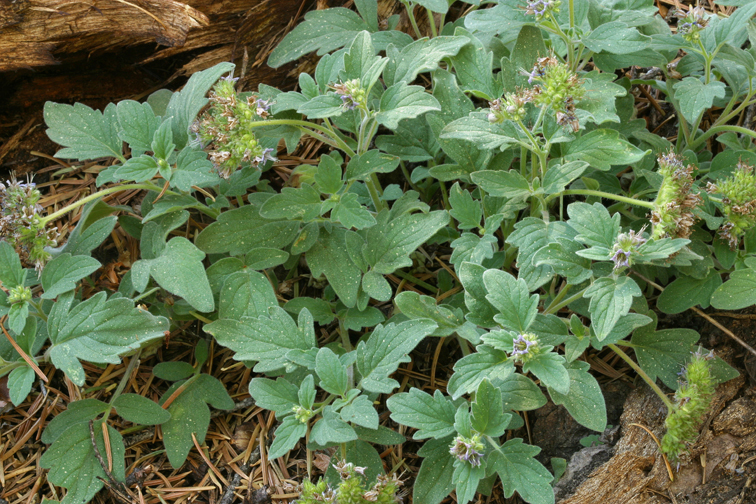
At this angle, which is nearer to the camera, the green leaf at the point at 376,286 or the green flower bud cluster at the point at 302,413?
the green flower bud cluster at the point at 302,413

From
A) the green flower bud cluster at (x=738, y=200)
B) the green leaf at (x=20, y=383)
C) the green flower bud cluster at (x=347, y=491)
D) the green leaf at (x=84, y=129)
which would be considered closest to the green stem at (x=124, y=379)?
the green leaf at (x=20, y=383)

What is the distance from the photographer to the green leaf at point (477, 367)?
203cm

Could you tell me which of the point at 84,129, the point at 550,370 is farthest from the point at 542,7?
the point at 84,129

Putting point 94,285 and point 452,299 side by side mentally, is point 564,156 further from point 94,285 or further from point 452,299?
point 94,285

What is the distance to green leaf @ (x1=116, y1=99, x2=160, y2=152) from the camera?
2.46 meters

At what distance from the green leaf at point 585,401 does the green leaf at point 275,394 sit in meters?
0.94

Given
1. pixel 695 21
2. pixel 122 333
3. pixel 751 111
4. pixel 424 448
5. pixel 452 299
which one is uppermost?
pixel 695 21

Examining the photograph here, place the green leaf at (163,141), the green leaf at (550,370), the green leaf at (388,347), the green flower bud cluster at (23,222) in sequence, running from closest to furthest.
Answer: the green leaf at (550,370) < the green leaf at (388,347) < the green flower bud cluster at (23,222) < the green leaf at (163,141)

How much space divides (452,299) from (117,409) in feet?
4.87

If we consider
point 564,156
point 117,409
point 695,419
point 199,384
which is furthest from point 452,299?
point 117,409

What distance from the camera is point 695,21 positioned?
241 centimetres

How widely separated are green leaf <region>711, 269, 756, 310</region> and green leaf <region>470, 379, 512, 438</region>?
883mm

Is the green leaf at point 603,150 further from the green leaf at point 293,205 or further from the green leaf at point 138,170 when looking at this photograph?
the green leaf at point 138,170

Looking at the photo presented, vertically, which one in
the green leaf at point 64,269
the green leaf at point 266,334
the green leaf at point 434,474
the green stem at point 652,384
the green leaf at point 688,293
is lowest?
the green leaf at point 434,474
